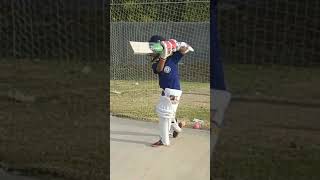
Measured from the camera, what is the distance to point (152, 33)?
945cm

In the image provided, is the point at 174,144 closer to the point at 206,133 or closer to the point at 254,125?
the point at 206,133

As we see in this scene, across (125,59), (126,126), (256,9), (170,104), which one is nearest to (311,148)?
(170,104)

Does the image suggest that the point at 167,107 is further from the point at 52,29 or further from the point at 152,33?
the point at 152,33

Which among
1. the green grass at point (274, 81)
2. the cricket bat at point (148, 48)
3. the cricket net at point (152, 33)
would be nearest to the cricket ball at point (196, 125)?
the cricket bat at point (148, 48)

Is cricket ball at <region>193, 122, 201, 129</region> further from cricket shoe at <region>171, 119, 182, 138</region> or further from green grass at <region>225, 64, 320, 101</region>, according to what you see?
green grass at <region>225, 64, 320, 101</region>

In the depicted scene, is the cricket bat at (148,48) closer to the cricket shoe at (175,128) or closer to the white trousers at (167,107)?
the white trousers at (167,107)

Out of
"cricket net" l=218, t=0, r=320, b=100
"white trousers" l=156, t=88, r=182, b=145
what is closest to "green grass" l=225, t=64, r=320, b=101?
"cricket net" l=218, t=0, r=320, b=100

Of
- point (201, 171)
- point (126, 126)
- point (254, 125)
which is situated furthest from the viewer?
point (254, 125)

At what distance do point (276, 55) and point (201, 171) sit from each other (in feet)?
22.0

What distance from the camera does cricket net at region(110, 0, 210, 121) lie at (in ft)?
28.5

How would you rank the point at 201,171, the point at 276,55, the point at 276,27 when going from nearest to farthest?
the point at 201,171
the point at 276,55
the point at 276,27

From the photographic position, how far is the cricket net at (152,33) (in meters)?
8.69

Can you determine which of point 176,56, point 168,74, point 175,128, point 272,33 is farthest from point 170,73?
point 272,33

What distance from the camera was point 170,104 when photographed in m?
4.02
